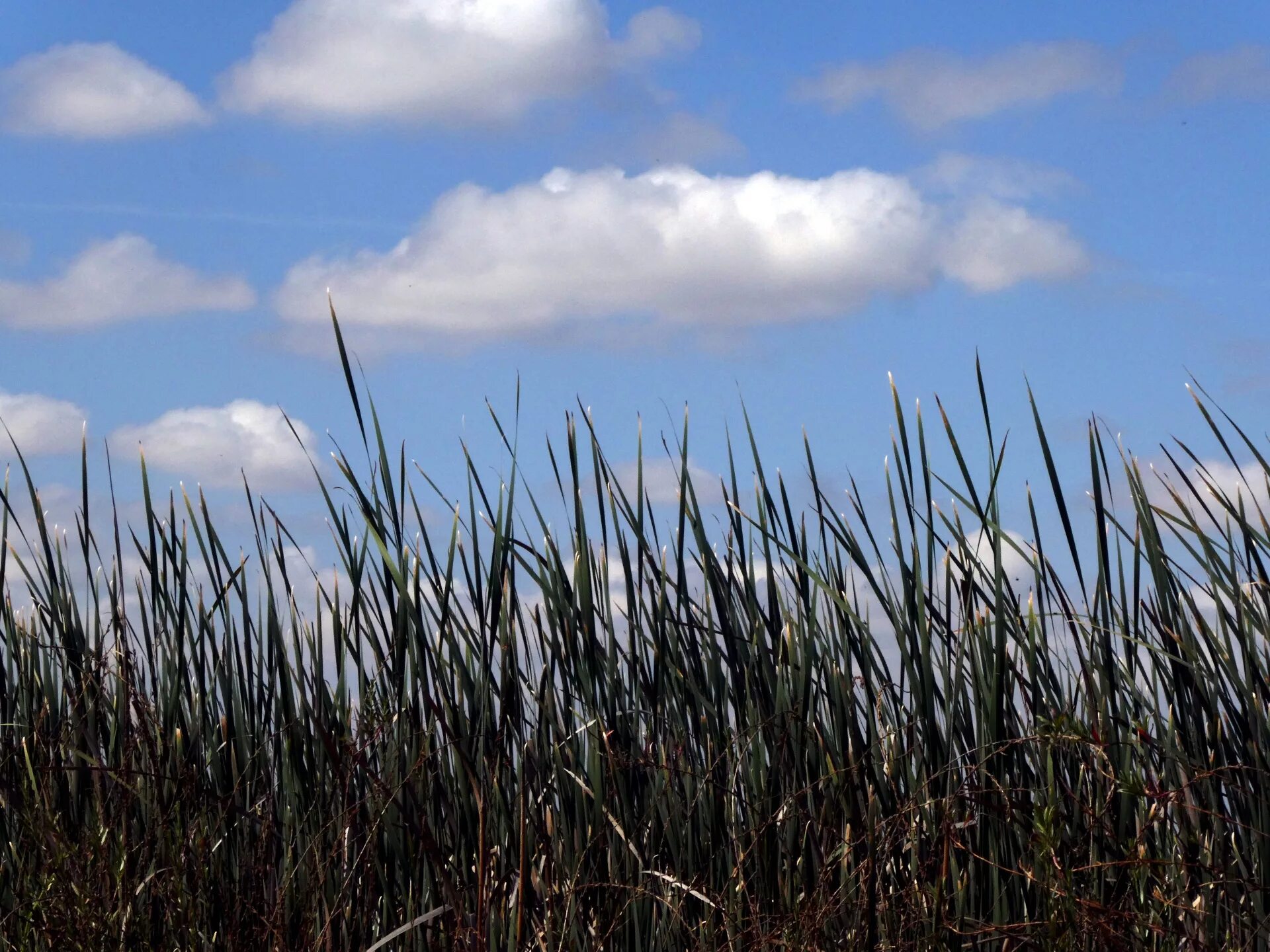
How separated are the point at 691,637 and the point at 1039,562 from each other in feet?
2.32

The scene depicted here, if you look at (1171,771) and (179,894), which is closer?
(179,894)

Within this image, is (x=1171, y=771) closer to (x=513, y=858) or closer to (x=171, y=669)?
(x=513, y=858)

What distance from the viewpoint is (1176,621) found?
7.77 ft

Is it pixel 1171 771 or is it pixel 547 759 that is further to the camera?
pixel 547 759

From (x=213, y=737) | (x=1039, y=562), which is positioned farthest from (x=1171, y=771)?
(x=213, y=737)

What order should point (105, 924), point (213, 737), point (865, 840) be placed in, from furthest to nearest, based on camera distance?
point (213, 737) → point (865, 840) → point (105, 924)

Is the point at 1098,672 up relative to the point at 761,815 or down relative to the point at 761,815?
up

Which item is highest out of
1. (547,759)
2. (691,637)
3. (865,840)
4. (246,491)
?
(246,491)

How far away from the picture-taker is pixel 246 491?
109 inches

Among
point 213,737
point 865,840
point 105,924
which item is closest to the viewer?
point 105,924

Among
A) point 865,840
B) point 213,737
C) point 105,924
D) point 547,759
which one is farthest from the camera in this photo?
point 213,737

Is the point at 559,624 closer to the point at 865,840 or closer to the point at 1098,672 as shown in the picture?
the point at 865,840

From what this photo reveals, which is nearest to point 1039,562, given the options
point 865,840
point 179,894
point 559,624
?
point 865,840

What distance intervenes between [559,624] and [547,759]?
0.28m
